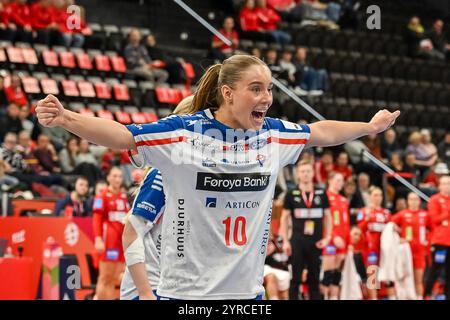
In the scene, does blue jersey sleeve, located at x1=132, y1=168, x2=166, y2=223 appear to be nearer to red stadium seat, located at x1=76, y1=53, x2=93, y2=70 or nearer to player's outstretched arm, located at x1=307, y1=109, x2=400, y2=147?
player's outstretched arm, located at x1=307, y1=109, x2=400, y2=147

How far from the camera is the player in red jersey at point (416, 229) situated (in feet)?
46.5

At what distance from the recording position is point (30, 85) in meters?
16.7

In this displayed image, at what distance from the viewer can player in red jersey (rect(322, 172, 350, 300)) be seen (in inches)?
520

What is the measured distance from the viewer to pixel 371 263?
13.8 metres

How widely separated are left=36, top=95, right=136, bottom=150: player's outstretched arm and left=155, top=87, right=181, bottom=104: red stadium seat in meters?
14.1

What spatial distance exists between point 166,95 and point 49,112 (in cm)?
1438

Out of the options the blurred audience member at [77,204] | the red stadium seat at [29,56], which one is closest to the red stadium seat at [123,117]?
the red stadium seat at [29,56]

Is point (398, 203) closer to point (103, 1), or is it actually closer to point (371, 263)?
point (371, 263)

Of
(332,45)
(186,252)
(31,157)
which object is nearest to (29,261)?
(31,157)

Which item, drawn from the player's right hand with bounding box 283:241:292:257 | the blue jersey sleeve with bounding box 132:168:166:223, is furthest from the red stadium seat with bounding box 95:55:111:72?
the blue jersey sleeve with bounding box 132:168:166:223

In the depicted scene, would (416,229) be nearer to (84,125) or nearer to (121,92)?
(121,92)

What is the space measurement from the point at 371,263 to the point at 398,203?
2370 millimetres

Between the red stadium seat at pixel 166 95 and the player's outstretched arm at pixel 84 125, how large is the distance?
1406 cm

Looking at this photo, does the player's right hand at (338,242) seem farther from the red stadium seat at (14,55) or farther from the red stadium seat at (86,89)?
the red stadium seat at (14,55)
